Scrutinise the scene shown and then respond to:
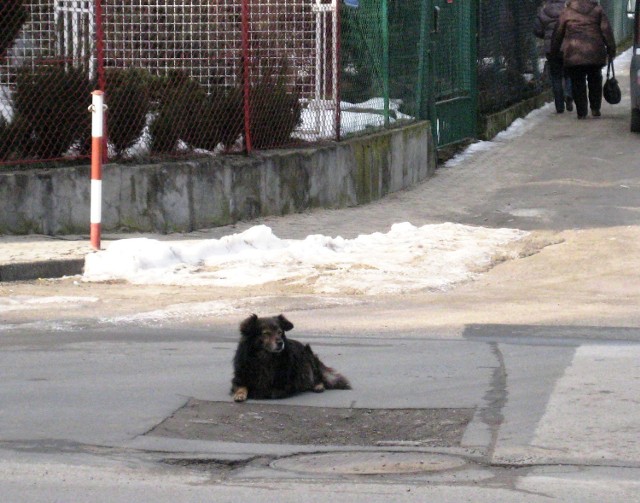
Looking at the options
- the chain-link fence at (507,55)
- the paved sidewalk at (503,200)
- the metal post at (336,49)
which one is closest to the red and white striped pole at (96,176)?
the paved sidewalk at (503,200)

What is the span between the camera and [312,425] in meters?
6.14

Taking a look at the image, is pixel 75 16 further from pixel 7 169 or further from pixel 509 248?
pixel 509 248

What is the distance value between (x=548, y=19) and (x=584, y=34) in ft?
5.82

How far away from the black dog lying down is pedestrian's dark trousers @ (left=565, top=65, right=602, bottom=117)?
1556cm

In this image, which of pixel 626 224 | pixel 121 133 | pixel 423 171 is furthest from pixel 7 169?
Answer: pixel 423 171

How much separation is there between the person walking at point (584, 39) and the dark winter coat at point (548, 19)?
45.1 inches

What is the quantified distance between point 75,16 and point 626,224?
5579 mm

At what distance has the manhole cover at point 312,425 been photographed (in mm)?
5883

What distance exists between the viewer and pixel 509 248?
11.9 meters

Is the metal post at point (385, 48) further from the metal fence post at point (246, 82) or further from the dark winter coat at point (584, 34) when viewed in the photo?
the dark winter coat at point (584, 34)

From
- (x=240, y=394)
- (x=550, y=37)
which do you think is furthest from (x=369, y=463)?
(x=550, y=37)

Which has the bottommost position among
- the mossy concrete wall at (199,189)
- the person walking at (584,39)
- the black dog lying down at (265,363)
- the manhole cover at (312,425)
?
the manhole cover at (312,425)

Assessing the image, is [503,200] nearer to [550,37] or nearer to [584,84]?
[584,84]

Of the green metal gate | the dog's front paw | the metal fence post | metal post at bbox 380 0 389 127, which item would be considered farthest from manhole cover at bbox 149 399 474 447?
the green metal gate
